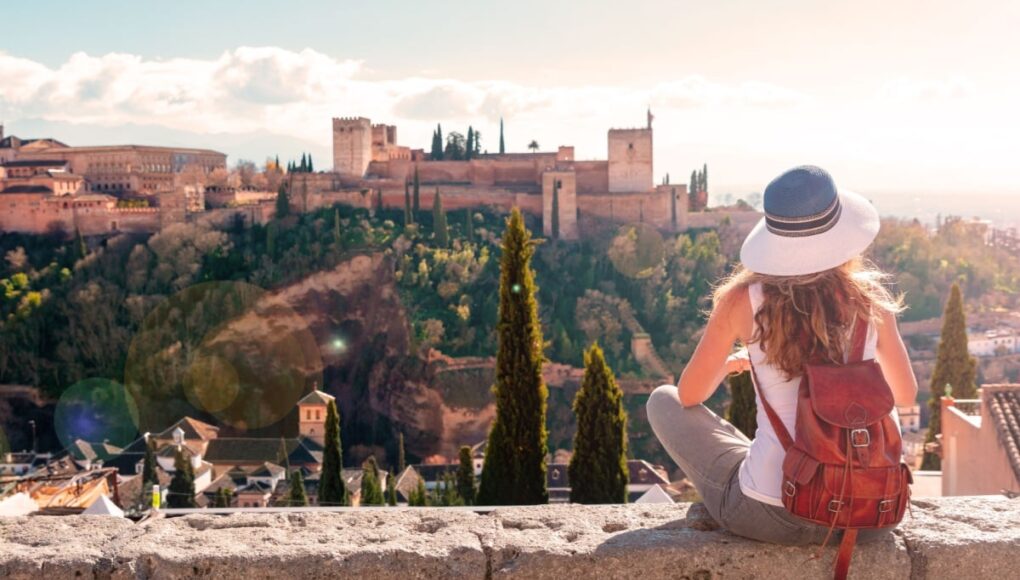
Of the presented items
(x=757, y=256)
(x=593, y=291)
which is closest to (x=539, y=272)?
(x=593, y=291)

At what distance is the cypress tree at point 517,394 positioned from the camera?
12133 mm

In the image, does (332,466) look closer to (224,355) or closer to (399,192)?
(224,355)

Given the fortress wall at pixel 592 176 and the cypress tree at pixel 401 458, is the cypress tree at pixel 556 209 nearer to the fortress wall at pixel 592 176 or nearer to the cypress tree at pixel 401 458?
the fortress wall at pixel 592 176

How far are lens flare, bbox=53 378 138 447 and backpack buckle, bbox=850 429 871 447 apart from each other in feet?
121

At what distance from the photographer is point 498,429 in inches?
489

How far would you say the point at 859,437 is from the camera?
236cm

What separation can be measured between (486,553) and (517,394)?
386 inches

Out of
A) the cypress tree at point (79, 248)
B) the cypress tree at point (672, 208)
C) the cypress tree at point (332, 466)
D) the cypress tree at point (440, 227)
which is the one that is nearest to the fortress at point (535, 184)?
the cypress tree at point (672, 208)

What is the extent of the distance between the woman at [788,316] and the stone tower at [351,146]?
45.2m

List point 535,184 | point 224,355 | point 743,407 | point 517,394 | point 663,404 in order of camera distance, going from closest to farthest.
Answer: point 663,404
point 517,394
point 743,407
point 224,355
point 535,184

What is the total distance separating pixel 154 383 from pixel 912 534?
1526 inches

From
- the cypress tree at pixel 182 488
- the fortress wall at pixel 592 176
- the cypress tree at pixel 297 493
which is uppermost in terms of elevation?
the fortress wall at pixel 592 176

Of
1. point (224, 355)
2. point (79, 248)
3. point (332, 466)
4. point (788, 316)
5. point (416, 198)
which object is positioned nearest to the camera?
point (788, 316)

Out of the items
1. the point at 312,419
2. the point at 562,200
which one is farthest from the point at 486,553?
the point at 562,200
